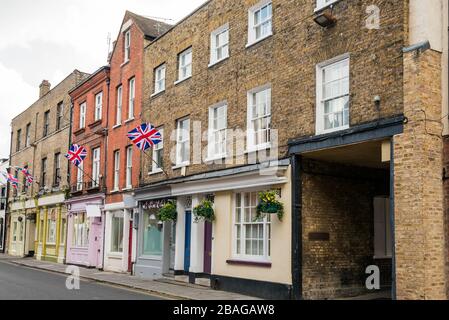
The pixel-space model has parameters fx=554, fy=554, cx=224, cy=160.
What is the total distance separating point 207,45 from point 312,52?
19.0 feet

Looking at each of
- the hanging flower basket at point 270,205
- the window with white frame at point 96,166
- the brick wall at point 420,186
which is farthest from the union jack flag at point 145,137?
the brick wall at point 420,186

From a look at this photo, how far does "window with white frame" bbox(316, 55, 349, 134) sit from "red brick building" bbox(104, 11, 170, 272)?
1134cm

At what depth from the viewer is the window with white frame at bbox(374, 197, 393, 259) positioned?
16.3 meters

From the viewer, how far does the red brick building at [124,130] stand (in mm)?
A: 23984

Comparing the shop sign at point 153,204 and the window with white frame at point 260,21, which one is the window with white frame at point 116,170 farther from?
the window with white frame at point 260,21

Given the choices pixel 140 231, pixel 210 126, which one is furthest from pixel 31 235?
pixel 210 126

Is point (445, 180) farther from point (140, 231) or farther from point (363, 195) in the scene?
point (140, 231)

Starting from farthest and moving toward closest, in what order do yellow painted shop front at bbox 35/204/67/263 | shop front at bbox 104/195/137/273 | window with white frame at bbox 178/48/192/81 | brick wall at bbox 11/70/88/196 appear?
1. brick wall at bbox 11/70/88/196
2. yellow painted shop front at bbox 35/204/67/263
3. shop front at bbox 104/195/137/273
4. window with white frame at bbox 178/48/192/81

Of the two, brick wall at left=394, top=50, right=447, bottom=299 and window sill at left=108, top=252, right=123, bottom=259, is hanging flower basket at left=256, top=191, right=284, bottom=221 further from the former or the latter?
window sill at left=108, top=252, right=123, bottom=259

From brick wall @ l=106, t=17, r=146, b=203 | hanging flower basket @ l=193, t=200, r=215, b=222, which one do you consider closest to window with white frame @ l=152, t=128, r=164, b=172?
brick wall @ l=106, t=17, r=146, b=203

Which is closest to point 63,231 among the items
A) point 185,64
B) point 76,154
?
point 76,154

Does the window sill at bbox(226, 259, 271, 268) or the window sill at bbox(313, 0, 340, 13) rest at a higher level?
the window sill at bbox(313, 0, 340, 13)

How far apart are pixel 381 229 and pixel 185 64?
9.31m

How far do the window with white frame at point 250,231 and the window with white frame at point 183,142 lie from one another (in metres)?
3.66
